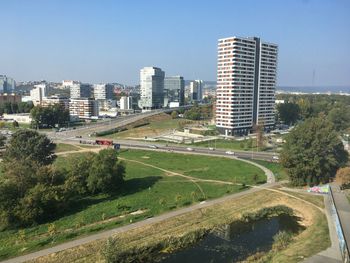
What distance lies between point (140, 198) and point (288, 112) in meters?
95.3

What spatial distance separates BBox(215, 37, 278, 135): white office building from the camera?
101500mm

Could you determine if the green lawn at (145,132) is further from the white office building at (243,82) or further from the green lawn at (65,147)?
the white office building at (243,82)

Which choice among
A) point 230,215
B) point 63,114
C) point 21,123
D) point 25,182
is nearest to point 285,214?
point 230,215

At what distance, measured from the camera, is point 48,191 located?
126 feet

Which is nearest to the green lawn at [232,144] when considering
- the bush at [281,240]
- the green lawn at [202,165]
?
the green lawn at [202,165]

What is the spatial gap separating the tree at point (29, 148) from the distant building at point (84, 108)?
328ft

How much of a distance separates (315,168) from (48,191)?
36134mm

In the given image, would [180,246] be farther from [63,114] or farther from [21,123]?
[21,123]

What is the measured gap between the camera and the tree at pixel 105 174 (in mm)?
46312

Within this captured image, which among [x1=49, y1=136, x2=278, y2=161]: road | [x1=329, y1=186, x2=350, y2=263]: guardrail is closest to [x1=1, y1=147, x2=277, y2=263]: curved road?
[x1=329, y1=186, x2=350, y2=263]: guardrail

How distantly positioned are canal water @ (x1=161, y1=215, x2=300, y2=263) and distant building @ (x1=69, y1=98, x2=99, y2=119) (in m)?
129

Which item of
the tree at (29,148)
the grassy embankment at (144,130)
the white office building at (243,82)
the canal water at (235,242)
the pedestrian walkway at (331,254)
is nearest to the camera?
the pedestrian walkway at (331,254)

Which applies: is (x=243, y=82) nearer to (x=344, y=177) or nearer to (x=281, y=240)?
(x=344, y=177)

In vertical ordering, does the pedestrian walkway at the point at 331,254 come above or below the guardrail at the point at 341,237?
below
